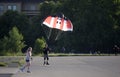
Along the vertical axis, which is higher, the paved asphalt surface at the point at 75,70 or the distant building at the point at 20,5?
the distant building at the point at 20,5

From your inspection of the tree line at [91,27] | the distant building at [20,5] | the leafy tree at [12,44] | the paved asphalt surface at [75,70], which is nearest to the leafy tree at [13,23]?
the tree line at [91,27]

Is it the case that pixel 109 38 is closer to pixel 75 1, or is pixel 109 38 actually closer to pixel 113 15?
pixel 113 15

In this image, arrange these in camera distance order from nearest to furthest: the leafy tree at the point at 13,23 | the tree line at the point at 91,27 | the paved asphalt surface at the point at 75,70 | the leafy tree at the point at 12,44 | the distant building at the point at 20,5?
the paved asphalt surface at the point at 75,70, the leafy tree at the point at 12,44, the tree line at the point at 91,27, the leafy tree at the point at 13,23, the distant building at the point at 20,5

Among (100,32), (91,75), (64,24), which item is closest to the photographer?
(91,75)

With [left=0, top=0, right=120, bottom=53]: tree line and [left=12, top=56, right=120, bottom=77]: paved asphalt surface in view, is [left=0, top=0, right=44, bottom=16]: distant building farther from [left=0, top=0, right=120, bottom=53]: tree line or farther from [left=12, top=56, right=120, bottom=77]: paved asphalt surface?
[left=12, top=56, right=120, bottom=77]: paved asphalt surface

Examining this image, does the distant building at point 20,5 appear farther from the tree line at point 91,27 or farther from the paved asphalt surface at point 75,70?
the paved asphalt surface at point 75,70

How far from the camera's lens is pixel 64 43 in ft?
257

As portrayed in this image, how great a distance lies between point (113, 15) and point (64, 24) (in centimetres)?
2968

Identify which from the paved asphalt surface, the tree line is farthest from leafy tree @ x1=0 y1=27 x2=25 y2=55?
the paved asphalt surface

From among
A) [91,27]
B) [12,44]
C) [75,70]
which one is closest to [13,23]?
[91,27]

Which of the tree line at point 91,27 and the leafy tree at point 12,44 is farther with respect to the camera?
the tree line at point 91,27

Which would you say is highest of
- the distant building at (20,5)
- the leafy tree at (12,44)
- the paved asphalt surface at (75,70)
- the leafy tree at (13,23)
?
the distant building at (20,5)

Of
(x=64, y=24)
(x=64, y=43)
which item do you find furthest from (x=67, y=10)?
(x=64, y=24)

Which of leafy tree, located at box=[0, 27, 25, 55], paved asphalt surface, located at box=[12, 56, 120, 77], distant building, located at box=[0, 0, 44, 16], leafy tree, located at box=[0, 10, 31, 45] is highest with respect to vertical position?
distant building, located at box=[0, 0, 44, 16]
